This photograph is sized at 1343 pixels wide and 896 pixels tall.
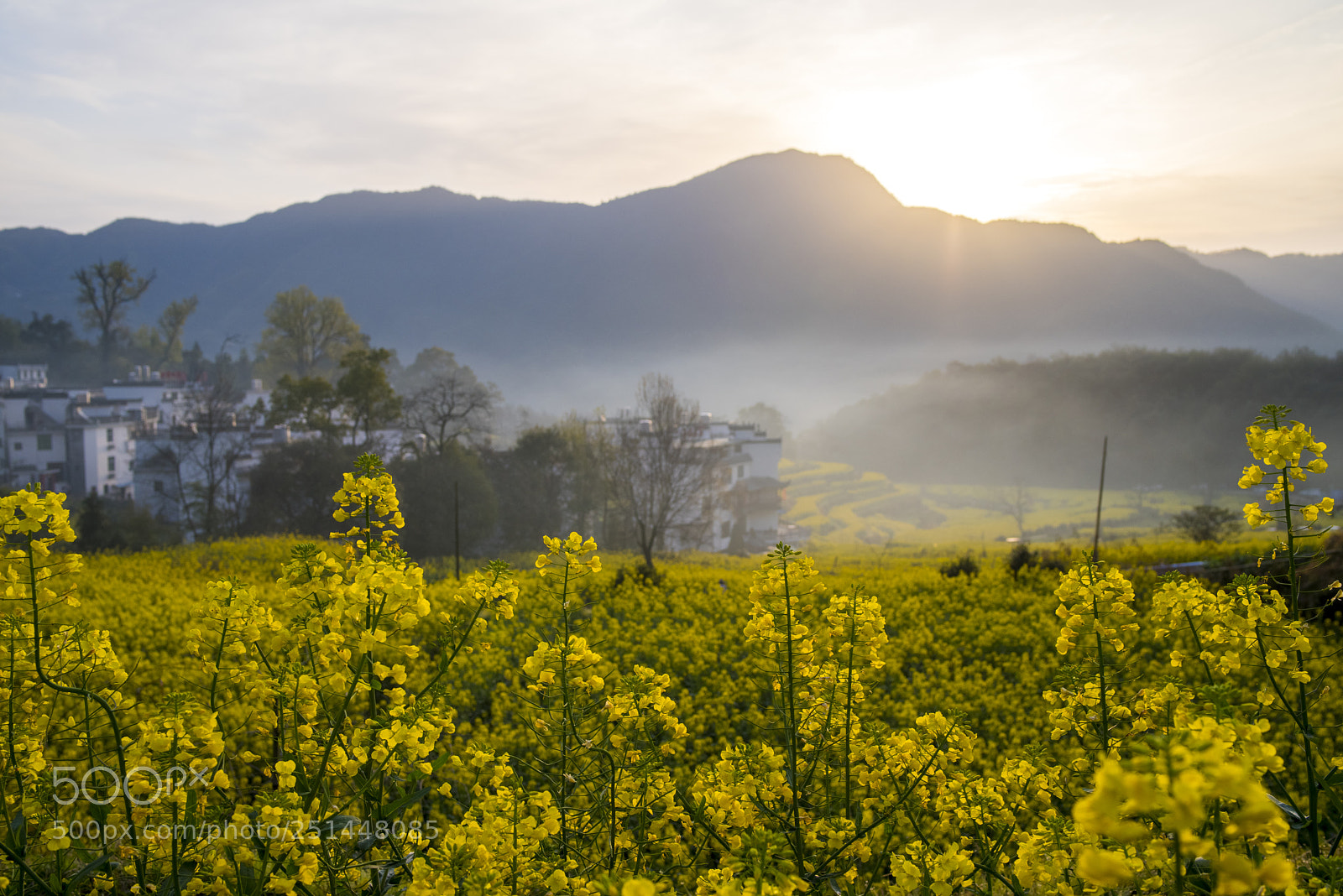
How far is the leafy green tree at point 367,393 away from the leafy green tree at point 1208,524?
2873 centimetres

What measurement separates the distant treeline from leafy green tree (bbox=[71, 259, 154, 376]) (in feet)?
283

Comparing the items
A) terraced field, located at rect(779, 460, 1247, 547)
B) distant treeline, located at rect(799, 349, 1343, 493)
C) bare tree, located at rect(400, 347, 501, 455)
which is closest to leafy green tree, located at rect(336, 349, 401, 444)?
bare tree, located at rect(400, 347, 501, 455)

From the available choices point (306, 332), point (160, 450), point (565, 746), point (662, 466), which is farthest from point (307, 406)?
point (565, 746)

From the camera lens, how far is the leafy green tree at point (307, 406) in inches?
1134

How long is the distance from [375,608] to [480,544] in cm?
2511

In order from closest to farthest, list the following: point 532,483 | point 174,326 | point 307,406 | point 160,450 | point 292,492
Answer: point 292,492 → point 532,483 → point 307,406 → point 160,450 → point 174,326

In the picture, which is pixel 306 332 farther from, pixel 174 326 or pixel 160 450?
pixel 160 450

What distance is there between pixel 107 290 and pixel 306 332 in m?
13.4

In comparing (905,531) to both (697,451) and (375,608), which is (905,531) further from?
(375,608)

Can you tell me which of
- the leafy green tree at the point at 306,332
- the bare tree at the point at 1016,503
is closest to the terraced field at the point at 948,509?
the bare tree at the point at 1016,503

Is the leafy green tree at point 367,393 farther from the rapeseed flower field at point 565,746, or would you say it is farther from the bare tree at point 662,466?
the rapeseed flower field at point 565,746

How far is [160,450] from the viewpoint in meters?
30.4

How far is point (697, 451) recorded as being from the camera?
3341 centimetres

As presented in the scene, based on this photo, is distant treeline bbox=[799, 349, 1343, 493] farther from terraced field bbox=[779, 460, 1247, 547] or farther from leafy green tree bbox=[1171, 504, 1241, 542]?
leafy green tree bbox=[1171, 504, 1241, 542]
